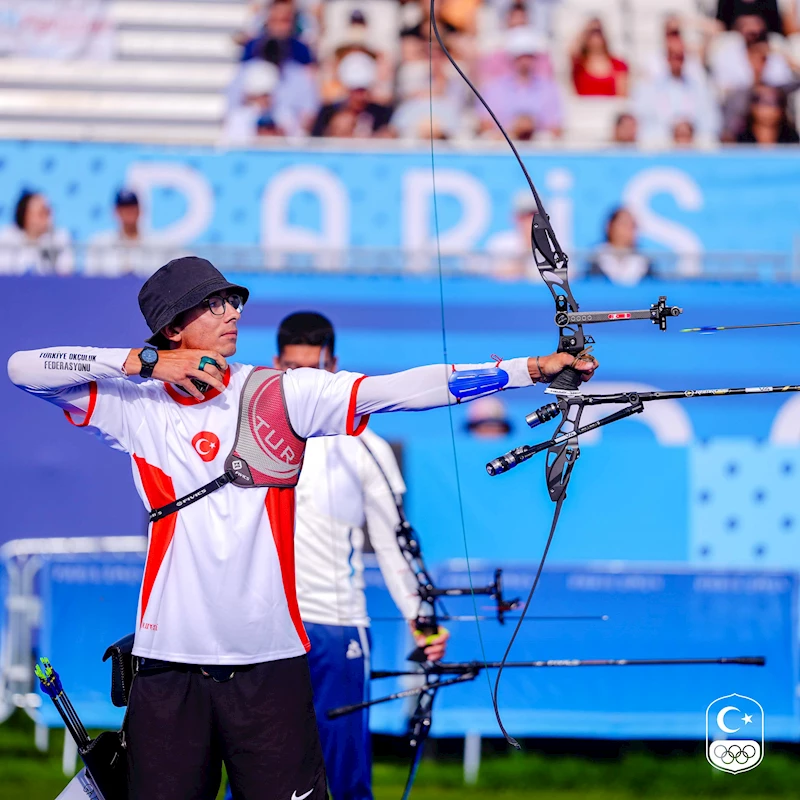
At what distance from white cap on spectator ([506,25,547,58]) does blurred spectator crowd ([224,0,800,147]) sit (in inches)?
0.5

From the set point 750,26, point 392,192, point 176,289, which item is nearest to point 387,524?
point 176,289

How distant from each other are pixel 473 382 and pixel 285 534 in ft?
2.06

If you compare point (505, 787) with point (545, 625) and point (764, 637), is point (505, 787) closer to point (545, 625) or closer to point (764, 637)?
point (545, 625)

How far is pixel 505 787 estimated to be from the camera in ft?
20.1

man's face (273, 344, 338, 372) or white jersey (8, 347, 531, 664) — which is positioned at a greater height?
man's face (273, 344, 338, 372)

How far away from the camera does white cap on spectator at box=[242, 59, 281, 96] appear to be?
10.3m

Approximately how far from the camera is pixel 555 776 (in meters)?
6.10

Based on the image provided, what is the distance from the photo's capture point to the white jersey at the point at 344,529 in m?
4.36

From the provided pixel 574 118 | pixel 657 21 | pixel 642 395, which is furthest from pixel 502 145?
pixel 642 395

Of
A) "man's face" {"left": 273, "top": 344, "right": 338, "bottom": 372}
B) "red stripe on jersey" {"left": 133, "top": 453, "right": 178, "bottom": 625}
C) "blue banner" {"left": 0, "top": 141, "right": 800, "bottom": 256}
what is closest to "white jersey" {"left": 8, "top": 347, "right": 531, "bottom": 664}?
"red stripe on jersey" {"left": 133, "top": 453, "right": 178, "bottom": 625}

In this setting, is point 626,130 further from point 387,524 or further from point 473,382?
point 473,382

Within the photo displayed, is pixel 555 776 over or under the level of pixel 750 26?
under

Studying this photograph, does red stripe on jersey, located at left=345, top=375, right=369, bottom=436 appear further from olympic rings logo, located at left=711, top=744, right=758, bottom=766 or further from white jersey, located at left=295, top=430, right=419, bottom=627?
olympic rings logo, located at left=711, top=744, right=758, bottom=766

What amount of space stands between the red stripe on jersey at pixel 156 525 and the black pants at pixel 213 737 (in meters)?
0.22
